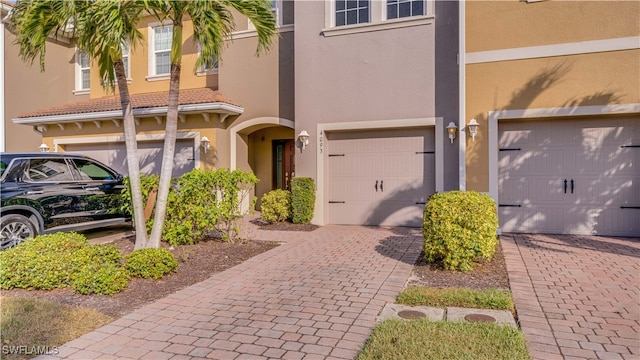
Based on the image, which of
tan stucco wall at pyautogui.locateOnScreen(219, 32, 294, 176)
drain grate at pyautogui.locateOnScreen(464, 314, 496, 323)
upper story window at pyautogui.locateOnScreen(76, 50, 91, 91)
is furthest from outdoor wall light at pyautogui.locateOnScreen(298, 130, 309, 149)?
upper story window at pyautogui.locateOnScreen(76, 50, 91, 91)

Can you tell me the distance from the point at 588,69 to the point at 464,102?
241 centimetres

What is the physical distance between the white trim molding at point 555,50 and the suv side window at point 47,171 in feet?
28.7

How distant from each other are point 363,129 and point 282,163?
4122 millimetres

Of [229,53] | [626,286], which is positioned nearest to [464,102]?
[626,286]

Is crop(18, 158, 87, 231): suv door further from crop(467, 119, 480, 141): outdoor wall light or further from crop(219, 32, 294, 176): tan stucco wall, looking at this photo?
crop(467, 119, 480, 141): outdoor wall light

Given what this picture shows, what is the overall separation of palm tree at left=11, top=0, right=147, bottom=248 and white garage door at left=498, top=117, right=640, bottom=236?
297 inches

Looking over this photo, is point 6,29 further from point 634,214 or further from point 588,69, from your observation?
point 634,214

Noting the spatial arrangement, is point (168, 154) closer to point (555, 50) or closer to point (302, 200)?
point (302, 200)

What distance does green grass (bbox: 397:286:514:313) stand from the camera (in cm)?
465

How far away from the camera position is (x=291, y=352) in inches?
140

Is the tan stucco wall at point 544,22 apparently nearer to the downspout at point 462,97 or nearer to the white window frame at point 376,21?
the downspout at point 462,97

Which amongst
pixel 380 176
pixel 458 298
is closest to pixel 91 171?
pixel 380 176

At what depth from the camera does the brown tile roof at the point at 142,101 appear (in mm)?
11977

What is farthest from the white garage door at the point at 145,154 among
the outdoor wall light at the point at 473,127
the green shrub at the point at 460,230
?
the green shrub at the point at 460,230
